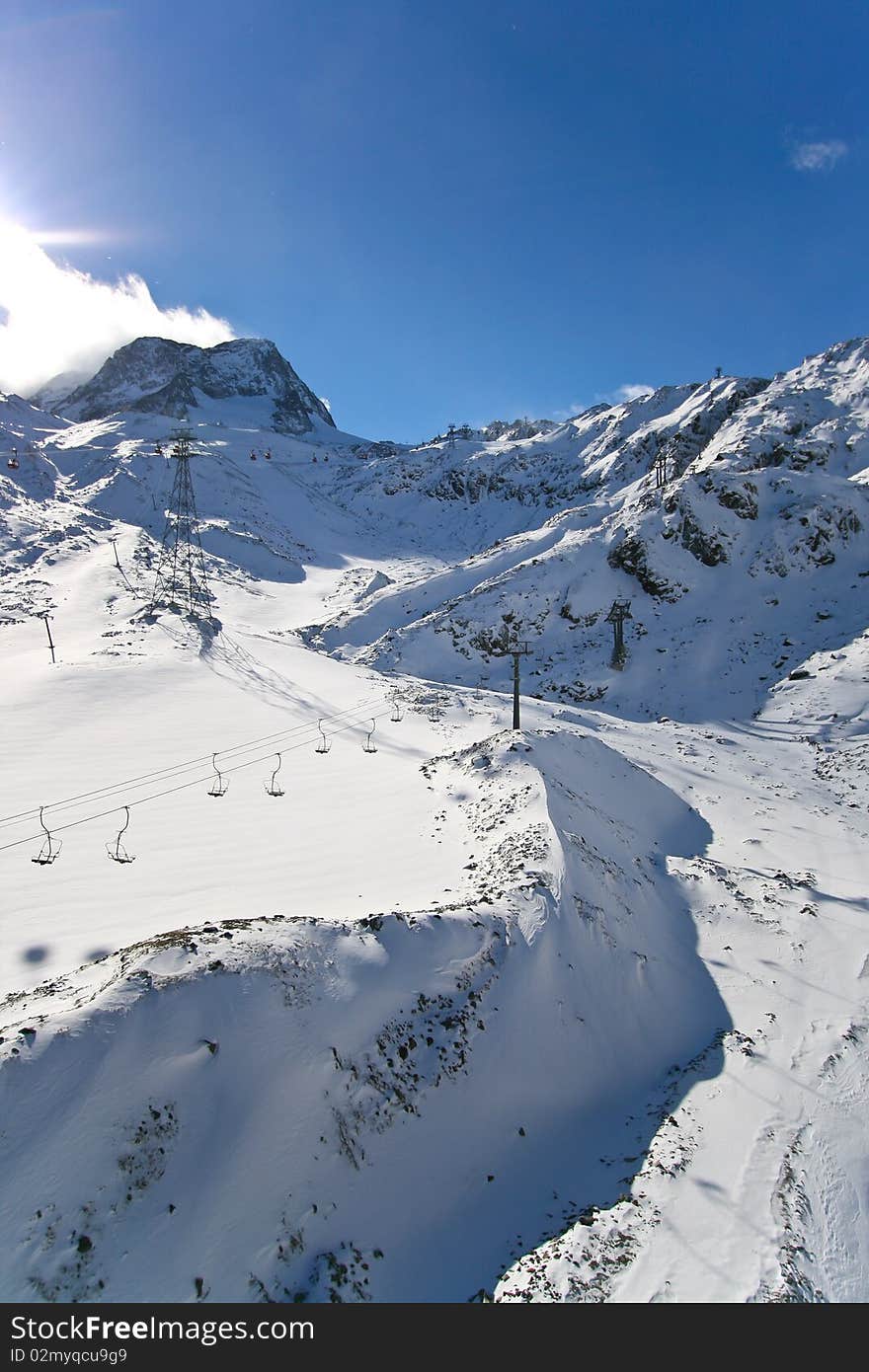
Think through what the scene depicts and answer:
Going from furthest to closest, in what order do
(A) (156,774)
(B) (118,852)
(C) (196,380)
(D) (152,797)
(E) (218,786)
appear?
1. (C) (196,380)
2. (A) (156,774)
3. (E) (218,786)
4. (D) (152,797)
5. (B) (118,852)

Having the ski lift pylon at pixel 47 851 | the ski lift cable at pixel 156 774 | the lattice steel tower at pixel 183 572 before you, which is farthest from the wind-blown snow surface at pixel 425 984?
the lattice steel tower at pixel 183 572

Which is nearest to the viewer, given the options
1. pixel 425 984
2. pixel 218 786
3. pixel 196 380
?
pixel 425 984

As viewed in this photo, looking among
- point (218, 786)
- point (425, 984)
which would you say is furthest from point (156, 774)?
point (425, 984)

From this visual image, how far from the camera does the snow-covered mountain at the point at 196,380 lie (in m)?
171

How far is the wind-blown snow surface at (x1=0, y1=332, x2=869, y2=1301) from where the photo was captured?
239 inches

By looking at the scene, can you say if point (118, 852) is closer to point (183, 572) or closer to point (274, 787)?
point (274, 787)

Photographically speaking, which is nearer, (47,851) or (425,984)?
(425,984)

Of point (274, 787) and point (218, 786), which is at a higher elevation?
point (218, 786)

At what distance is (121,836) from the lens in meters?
13.5

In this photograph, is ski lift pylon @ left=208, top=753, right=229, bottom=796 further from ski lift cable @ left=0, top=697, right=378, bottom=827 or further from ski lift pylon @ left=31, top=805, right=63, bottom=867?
ski lift pylon @ left=31, top=805, right=63, bottom=867

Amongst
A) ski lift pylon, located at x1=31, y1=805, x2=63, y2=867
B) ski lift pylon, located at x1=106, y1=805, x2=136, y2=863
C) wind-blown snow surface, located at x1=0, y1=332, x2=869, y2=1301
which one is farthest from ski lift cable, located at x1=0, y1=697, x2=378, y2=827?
ski lift pylon, located at x1=106, y1=805, x2=136, y2=863

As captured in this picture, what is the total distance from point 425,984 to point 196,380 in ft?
674

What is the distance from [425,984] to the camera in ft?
29.6

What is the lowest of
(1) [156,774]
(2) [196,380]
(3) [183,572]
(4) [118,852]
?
(4) [118,852]
